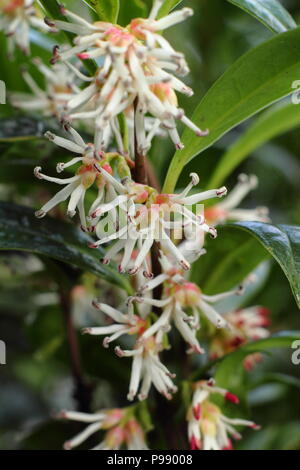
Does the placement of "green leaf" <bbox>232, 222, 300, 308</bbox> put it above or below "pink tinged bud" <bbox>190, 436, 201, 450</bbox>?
above

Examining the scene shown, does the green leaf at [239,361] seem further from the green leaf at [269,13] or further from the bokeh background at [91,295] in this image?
the green leaf at [269,13]

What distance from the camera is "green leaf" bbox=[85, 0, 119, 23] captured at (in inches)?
29.3

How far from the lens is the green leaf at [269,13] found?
2.61ft

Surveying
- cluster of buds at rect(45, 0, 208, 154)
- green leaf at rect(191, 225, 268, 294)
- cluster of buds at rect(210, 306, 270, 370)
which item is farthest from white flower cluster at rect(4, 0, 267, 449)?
cluster of buds at rect(210, 306, 270, 370)

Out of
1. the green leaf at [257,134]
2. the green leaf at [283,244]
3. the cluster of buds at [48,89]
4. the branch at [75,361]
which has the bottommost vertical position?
the branch at [75,361]

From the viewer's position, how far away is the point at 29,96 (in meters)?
1.26

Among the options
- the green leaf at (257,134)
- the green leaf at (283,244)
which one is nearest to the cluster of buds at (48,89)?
the green leaf at (257,134)

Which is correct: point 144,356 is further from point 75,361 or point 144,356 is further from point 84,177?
point 75,361

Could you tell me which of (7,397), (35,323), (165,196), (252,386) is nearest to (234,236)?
(165,196)

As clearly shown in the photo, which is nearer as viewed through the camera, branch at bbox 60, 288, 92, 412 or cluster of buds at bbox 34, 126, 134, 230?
cluster of buds at bbox 34, 126, 134, 230

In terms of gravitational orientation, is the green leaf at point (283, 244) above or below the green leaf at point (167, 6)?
below

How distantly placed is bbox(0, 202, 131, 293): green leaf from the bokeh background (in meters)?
0.08

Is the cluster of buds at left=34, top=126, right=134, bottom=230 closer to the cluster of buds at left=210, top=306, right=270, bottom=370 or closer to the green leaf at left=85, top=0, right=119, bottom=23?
the green leaf at left=85, top=0, right=119, bottom=23

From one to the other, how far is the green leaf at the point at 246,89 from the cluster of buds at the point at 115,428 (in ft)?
1.14
